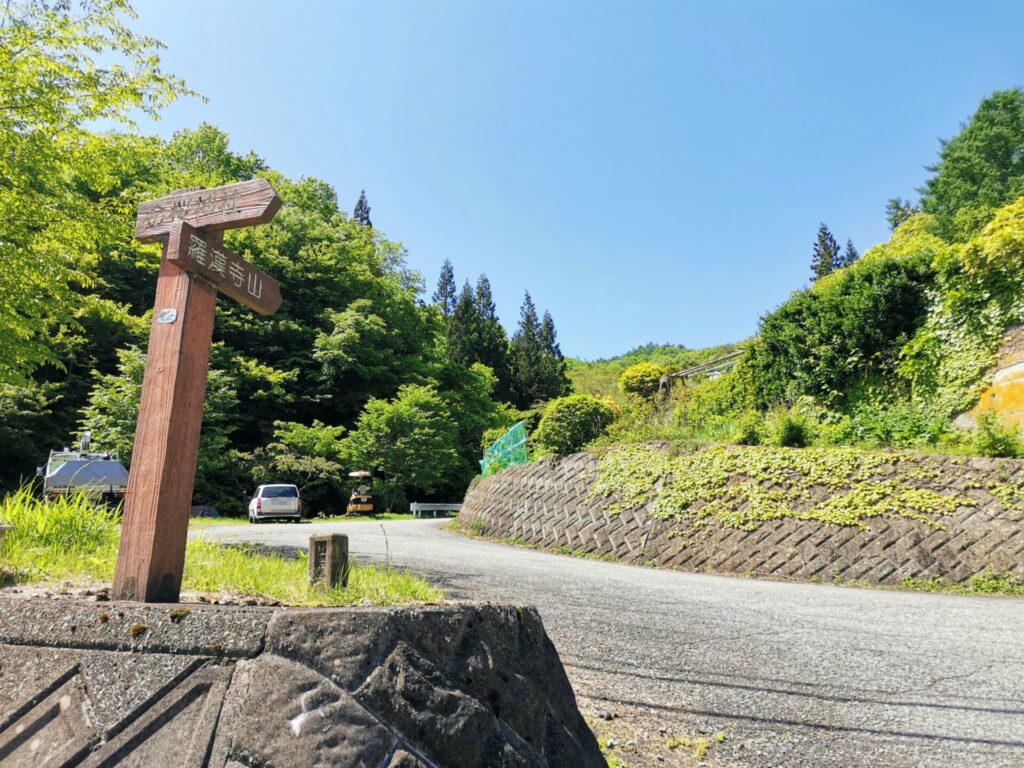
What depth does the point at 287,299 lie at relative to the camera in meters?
31.1

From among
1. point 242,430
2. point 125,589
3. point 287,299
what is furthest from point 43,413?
point 125,589

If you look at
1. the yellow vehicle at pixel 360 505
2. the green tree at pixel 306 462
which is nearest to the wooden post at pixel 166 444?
the yellow vehicle at pixel 360 505

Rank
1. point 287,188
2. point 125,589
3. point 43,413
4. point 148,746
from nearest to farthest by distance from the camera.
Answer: point 148,746, point 125,589, point 43,413, point 287,188

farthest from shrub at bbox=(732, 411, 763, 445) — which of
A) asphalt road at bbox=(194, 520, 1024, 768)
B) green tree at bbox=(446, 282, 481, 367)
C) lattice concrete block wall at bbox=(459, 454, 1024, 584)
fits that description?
green tree at bbox=(446, 282, 481, 367)

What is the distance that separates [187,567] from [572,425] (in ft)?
34.1

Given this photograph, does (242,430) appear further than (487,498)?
Yes

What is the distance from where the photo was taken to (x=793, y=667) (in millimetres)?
3703

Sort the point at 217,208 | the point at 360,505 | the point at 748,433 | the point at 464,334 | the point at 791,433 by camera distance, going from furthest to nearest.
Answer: the point at 464,334, the point at 360,505, the point at 748,433, the point at 791,433, the point at 217,208

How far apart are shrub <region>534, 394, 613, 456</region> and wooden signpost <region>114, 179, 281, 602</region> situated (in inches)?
414

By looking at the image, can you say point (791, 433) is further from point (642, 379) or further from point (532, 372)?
point (532, 372)

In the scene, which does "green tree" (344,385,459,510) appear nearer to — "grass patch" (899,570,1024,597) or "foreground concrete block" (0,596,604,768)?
"grass patch" (899,570,1024,597)

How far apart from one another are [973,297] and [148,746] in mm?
12745

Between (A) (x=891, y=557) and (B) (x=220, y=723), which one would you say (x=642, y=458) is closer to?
(A) (x=891, y=557)

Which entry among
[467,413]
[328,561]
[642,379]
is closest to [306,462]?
[467,413]
